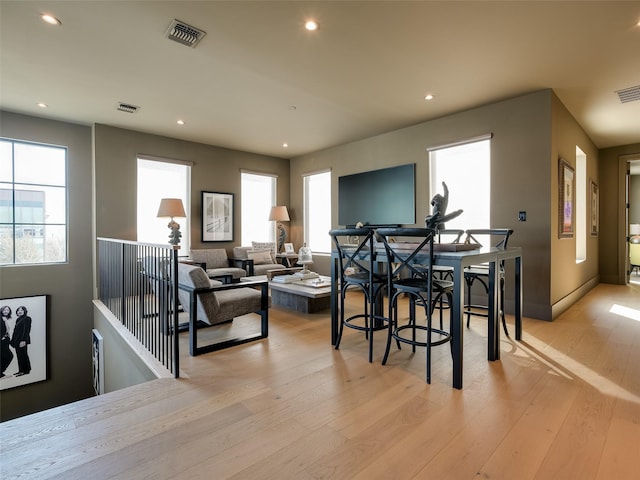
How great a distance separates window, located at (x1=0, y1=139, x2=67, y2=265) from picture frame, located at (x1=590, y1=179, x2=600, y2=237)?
900cm

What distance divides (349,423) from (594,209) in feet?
22.4

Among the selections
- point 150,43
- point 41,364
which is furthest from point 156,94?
point 41,364

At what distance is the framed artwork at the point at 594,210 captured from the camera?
19.2ft

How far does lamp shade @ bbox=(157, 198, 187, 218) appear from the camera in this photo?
5.12 m

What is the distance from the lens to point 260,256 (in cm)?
627

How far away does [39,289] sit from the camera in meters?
4.71

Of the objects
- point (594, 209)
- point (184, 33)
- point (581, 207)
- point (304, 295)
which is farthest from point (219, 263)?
point (594, 209)

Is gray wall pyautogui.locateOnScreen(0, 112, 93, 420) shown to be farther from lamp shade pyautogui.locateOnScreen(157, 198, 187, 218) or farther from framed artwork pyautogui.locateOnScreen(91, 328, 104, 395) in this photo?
lamp shade pyautogui.locateOnScreen(157, 198, 187, 218)

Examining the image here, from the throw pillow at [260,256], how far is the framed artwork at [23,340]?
3.17 metres

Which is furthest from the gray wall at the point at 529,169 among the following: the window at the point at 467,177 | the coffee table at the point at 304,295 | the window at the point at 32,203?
the window at the point at 32,203

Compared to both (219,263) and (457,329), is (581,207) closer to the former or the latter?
(457,329)

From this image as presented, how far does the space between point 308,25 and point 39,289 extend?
17.1 ft

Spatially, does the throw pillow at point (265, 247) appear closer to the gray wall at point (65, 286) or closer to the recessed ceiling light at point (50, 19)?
the gray wall at point (65, 286)

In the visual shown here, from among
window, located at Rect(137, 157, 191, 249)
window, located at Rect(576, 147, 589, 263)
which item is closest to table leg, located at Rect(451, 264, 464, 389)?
window, located at Rect(576, 147, 589, 263)
